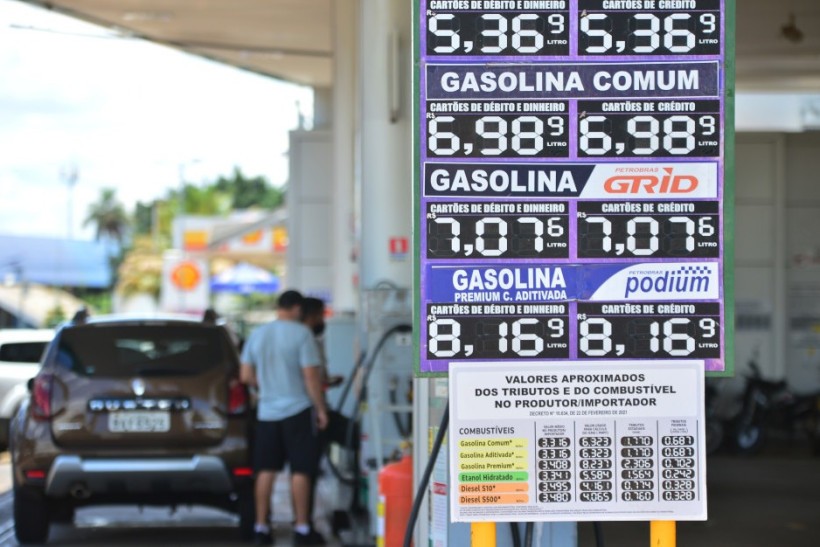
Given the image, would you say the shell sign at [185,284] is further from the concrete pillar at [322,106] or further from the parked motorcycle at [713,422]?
the parked motorcycle at [713,422]

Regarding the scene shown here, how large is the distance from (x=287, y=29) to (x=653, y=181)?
22.1 meters

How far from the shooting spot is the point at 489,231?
16.8ft

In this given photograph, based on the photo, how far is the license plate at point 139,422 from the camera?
10.1m

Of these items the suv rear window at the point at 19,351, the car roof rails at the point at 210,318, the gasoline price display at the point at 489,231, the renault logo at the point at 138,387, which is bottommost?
the renault logo at the point at 138,387

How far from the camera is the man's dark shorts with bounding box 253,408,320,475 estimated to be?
10250mm

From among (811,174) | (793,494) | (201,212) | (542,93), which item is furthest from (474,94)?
(201,212)

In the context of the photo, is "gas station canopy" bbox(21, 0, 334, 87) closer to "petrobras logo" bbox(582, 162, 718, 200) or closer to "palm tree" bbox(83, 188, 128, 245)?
"petrobras logo" bbox(582, 162, 718, 200)

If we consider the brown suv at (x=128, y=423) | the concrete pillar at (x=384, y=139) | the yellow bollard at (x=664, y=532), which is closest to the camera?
the yellow bollard at (x=664, y=532)

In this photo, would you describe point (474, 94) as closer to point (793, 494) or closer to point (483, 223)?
point (483, 223)

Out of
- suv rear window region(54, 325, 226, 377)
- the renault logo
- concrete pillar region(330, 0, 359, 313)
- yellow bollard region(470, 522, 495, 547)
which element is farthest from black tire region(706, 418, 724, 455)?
yellow bollard region(470, 522, 495, 547)

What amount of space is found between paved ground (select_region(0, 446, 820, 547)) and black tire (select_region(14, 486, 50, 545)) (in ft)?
0.61

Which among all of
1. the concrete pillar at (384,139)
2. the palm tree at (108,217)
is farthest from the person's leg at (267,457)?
the palm tree at (108,217)

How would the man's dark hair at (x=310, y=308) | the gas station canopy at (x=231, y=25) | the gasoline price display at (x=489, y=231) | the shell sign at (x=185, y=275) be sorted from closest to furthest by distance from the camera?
1. the gasoline price display at (x=489, y=231)
2. the man's dark hair at (x=310, y=308)
3. the gas station canopy at (x=231, y=25)
4. the shell sign at (x=185, y=275)

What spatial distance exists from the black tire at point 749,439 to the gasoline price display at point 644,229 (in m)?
12.9
